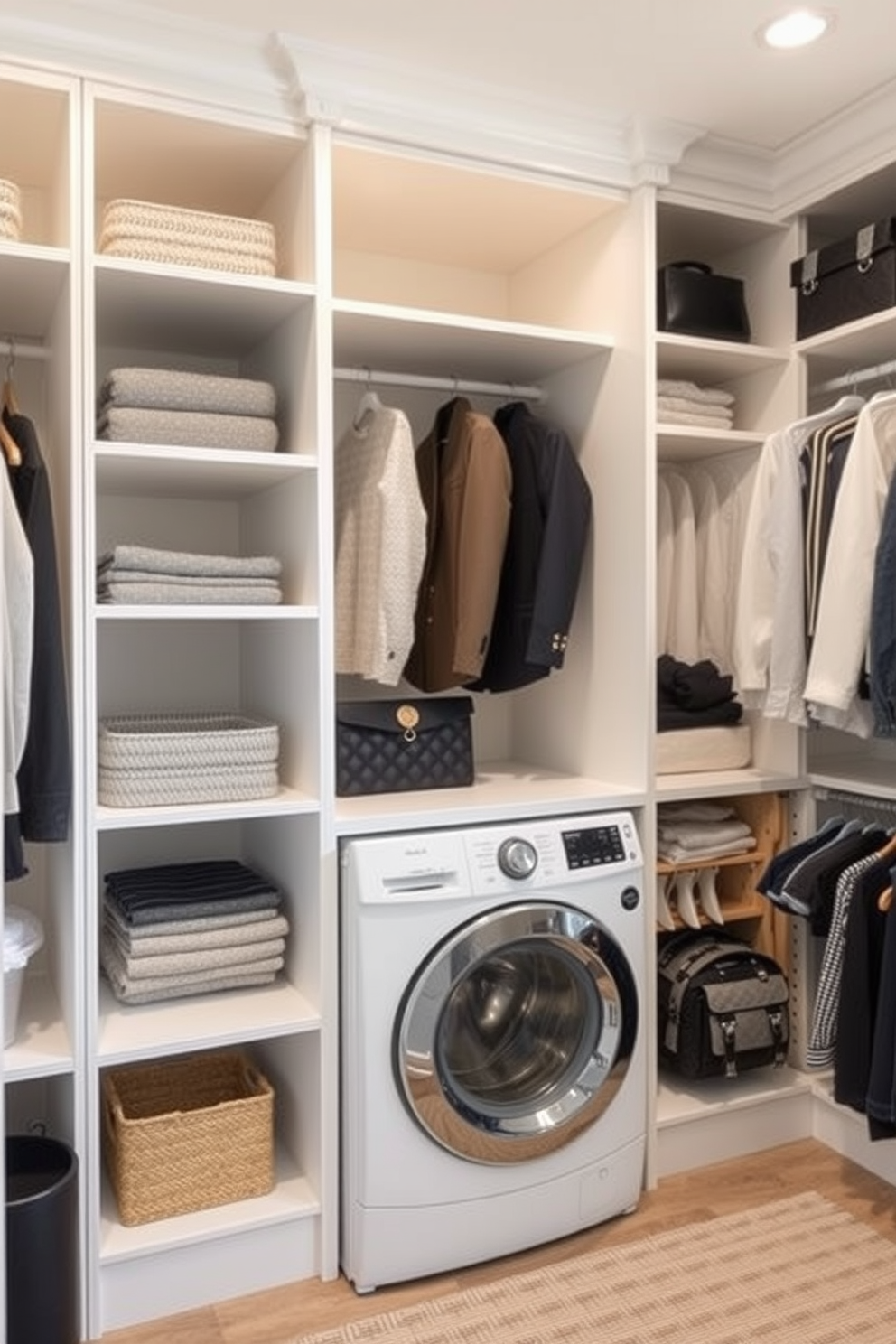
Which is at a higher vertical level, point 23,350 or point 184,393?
point 23,350

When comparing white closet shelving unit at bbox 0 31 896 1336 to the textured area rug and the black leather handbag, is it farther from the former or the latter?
the textured area rug

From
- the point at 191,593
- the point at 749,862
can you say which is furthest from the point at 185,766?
the point at 749,862

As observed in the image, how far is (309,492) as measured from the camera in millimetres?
2172

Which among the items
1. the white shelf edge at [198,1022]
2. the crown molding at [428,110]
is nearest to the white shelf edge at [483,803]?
the white shelf edge at [198,1022]

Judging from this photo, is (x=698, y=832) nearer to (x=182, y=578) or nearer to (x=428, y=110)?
(x=182, y=578)

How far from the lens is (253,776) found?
7.09ft

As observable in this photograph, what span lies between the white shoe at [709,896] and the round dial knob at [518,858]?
698mm

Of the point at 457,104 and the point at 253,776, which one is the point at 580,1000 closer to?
the point at 253,776

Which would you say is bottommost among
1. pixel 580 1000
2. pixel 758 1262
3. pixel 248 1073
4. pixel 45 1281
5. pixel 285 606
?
pixel 758 1262

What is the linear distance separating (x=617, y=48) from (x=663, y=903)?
1942 mm

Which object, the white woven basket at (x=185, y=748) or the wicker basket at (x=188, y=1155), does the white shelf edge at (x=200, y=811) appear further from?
the wicker basket at (x=188, y=1155)

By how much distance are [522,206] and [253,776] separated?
4.98 feet

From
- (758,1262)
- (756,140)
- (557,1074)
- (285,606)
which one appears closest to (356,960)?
(557,1074)

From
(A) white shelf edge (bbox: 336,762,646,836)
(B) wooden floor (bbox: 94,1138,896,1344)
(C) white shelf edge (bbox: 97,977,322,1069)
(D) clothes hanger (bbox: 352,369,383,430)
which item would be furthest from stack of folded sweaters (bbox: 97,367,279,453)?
(B) wooden floor (bbox: 94,1138,896,1344)
